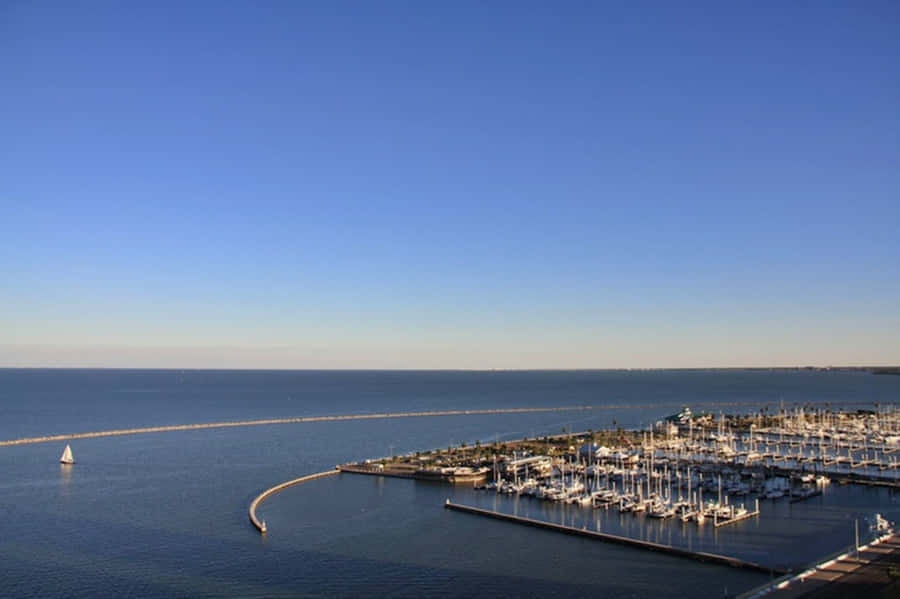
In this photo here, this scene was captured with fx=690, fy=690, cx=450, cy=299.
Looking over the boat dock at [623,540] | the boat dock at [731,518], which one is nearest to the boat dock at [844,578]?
the boat dock at [623,540]

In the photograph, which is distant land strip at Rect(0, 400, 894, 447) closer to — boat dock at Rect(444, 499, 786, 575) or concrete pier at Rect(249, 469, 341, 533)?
concrete pier at Rect(249, 469, 341, 533)

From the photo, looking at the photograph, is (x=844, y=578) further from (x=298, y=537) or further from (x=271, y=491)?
(x=271, y=491)

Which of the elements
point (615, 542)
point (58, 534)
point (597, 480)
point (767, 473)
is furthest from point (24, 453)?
point (767, 473)

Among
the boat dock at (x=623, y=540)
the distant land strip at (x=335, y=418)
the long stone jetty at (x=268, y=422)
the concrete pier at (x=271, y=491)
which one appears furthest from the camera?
the distant land strip at (x=335, y=418)

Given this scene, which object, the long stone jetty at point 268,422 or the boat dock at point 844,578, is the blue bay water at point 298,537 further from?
the long stone jetty at point 268,422

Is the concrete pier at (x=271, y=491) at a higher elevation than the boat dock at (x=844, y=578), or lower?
lower

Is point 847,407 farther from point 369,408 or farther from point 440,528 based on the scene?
point 440,528

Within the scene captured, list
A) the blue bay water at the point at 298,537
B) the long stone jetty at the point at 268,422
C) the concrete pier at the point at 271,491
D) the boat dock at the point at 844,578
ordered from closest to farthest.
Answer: the boat dock at the point at 844,578 → the blue bay water at the point at 298,537 → the concrete pier at the point at 271,491 → the long stone jetty at the point at 268,422
